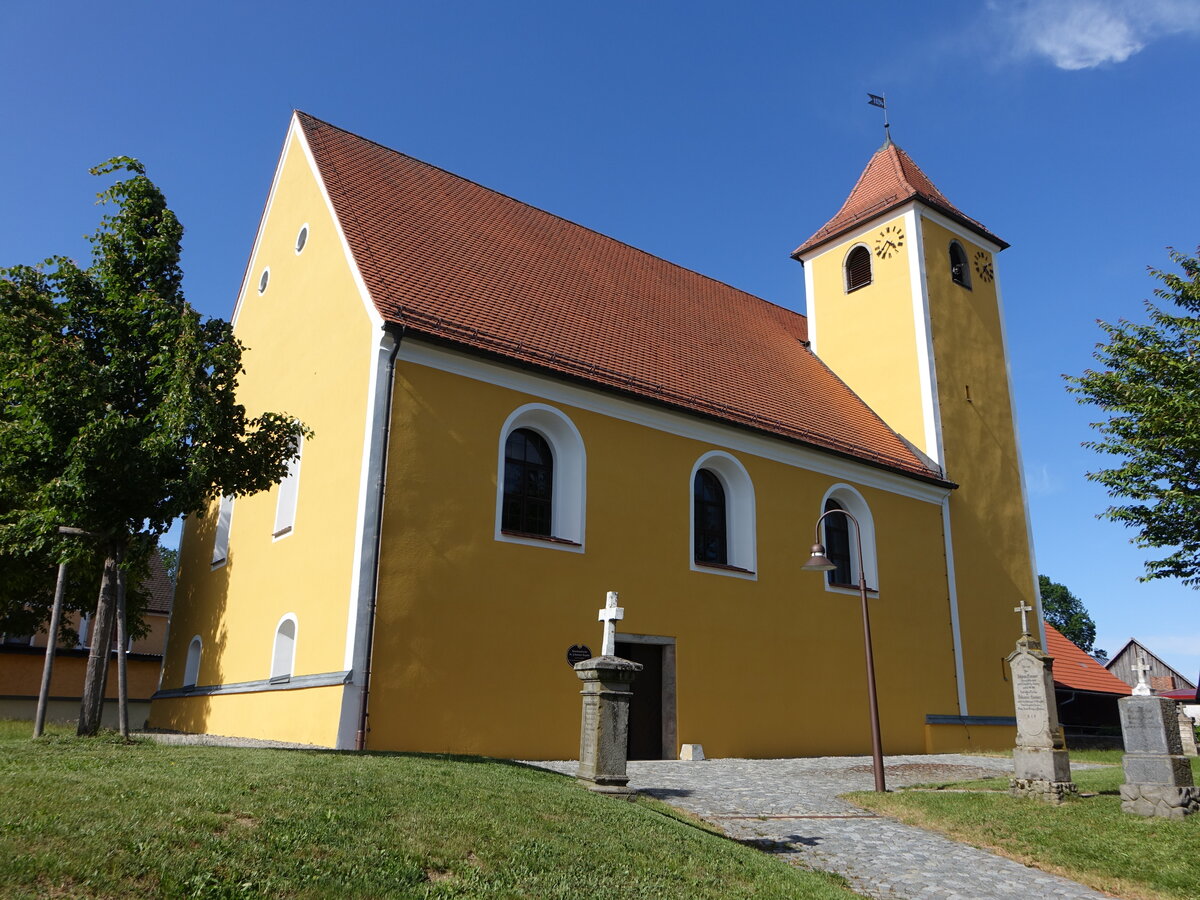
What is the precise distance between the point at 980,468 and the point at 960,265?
5.11 meters

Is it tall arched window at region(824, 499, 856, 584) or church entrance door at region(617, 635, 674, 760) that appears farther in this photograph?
tall arched window at region(824, 499, 856, 584)

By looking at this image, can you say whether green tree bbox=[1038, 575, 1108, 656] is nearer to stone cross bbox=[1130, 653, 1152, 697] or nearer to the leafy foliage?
the leafy foliage

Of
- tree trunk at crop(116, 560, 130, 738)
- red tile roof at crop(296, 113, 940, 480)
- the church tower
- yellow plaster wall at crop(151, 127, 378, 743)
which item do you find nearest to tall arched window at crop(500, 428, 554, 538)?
red tile roof at crop(296, 113, 940, 480)

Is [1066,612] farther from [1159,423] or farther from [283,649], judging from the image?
[283,649]

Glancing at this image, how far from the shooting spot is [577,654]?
1296 cm

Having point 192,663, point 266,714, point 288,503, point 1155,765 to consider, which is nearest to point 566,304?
point 288,503

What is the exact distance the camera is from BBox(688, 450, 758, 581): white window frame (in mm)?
15531

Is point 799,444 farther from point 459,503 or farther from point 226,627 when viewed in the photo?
point 226,627

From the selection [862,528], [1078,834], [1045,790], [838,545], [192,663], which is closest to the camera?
[1078,834]

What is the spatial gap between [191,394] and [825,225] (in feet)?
60.7

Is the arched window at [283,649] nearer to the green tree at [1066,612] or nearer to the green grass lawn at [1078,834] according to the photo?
the green grass lawn at [1078,834]

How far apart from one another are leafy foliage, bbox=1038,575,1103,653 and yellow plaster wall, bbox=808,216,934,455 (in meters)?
48.4

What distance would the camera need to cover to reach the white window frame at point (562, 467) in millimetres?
13391

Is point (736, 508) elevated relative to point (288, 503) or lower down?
elevated
